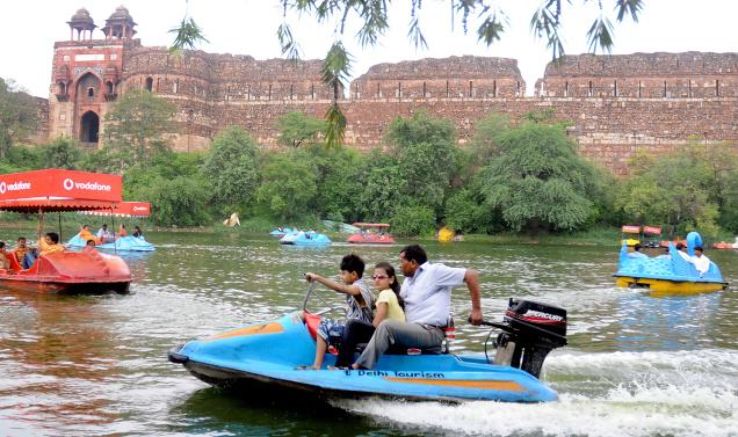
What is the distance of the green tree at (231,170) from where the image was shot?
42.9m

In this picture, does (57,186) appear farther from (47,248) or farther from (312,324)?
(312,324)

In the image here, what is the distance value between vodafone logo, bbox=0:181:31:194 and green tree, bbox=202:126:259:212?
Result: 29030mm

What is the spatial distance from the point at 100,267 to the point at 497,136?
31780 millimetres

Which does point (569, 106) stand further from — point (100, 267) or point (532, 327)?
point (532, 327)

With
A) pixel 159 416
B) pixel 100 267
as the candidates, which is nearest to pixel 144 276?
pixel 100 267

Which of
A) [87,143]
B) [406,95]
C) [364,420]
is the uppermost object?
[406,95]

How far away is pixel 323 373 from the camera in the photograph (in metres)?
5.65

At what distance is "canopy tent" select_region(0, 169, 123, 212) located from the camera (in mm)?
13188

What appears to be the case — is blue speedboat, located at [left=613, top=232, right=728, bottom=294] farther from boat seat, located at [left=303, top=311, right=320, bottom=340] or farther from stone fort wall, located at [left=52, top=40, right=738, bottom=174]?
stone fort wall, located at [left=52, top=40, right=738, bottom=174]

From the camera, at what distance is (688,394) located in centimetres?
636

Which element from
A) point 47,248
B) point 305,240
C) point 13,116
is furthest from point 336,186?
point 47,248

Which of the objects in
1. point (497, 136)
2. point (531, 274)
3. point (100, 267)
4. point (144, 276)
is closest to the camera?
point (100, 267)

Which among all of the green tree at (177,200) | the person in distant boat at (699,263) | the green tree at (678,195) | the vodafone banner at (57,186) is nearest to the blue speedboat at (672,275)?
the person in distant boat at (699,263)

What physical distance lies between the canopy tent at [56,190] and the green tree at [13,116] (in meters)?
36.1
